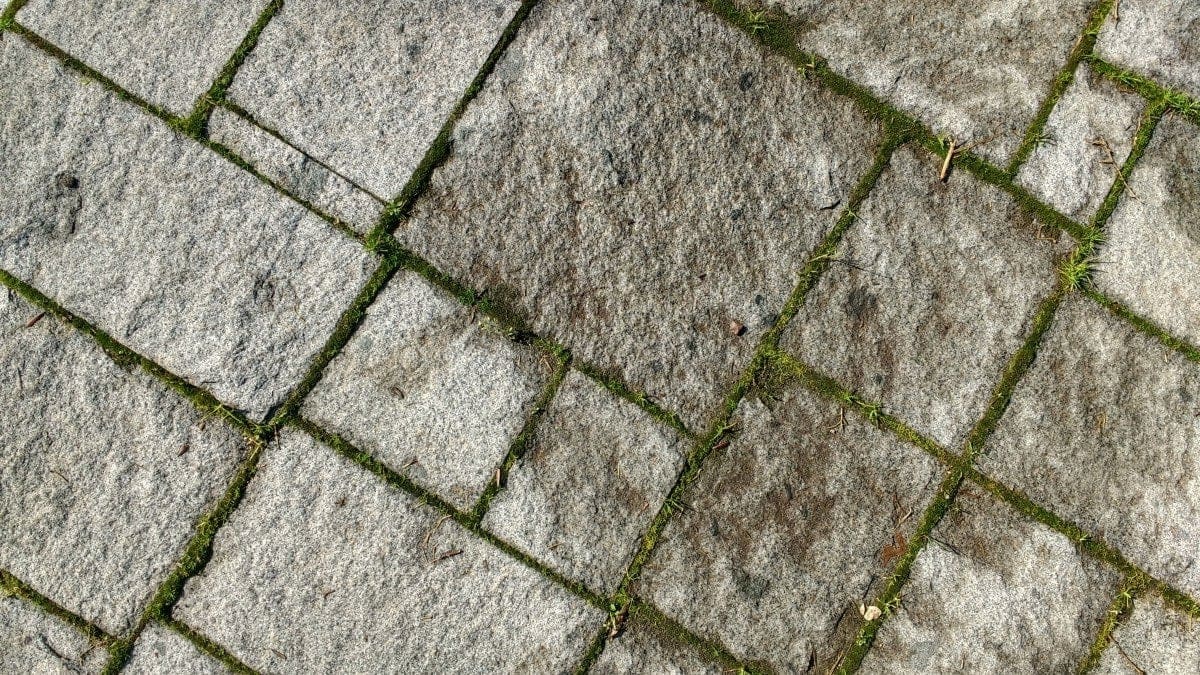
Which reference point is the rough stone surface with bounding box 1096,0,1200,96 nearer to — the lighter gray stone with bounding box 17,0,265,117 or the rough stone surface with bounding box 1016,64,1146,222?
the rough stone surface with bounding box 1016,64,1146,222

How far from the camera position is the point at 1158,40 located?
9.32 ft

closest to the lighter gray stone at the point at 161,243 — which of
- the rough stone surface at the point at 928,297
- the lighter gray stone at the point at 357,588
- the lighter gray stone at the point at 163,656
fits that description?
the lighter gray stone at the point at 357,588

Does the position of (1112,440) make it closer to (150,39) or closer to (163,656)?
(163,656)

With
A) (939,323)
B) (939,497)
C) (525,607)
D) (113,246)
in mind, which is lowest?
(525,607)

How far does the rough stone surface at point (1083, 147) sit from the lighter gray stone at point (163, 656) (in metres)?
2.80

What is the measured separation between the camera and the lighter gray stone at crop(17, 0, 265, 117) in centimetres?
266

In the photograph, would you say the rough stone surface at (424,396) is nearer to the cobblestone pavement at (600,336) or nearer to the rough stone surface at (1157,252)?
the cobblestone pavement at (600,336)

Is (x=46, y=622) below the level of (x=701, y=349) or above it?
below

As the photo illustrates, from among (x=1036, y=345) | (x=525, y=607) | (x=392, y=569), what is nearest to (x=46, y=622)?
(x=392, y=569)

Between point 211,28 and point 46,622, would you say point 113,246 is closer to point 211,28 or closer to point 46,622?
point 211,28

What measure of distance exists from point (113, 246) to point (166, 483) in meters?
0.69

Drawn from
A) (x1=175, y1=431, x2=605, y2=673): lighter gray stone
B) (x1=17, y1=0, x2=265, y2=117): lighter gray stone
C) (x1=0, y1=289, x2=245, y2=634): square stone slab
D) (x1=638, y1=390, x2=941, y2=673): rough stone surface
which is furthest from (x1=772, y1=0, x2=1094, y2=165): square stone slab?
(x1=0, y1=289, x2=245, y2=634): square stone slab

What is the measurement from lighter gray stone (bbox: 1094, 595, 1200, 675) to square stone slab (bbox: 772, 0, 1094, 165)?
4.68ft

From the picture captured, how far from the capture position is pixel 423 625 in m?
2.59
